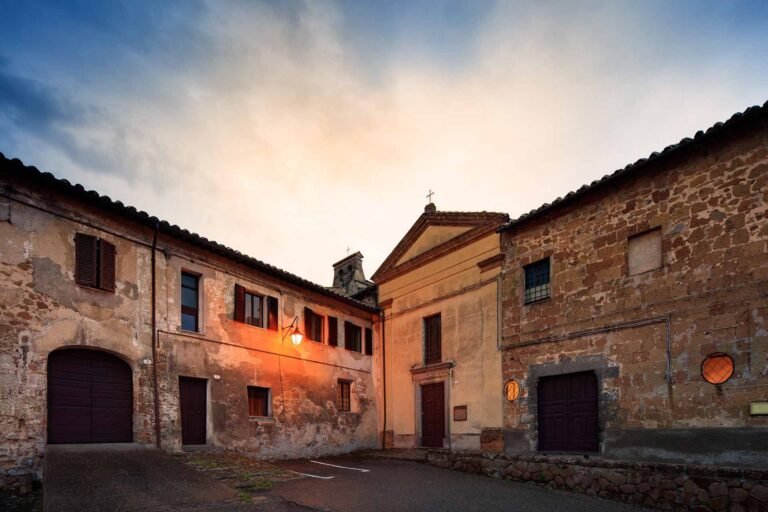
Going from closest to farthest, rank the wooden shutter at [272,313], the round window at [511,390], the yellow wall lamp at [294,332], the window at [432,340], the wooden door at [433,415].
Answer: the round window at [511,390] → the yellow wall lamp at [294,332] → the wooden shutter at [272,313] → the wooden door at [433,415] → the window at [432,340]

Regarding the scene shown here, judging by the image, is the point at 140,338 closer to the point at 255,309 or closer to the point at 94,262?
the point at 94,262

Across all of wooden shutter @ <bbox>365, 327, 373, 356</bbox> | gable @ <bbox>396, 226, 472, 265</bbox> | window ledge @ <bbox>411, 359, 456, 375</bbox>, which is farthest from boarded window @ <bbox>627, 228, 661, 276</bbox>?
wooden shutter @ <bbox>365, 327, 373, 356</bbox>

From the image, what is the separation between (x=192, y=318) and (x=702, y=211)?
12440 millimetres

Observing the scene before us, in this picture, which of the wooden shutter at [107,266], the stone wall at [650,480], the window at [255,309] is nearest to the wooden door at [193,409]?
the window at [255,309]

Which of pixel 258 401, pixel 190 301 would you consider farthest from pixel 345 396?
pixel 190 301

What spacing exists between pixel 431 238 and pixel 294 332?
619 cm

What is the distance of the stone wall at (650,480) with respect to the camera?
8961 mm

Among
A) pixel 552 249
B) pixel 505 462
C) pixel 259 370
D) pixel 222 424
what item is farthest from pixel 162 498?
pixel 552 249

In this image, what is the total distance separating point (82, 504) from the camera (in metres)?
7.94

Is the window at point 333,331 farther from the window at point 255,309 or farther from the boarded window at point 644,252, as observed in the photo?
the boarded window at point 644,252

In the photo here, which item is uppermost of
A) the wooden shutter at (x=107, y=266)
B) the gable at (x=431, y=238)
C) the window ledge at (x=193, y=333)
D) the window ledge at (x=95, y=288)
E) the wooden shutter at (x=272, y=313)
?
the gable at (x=431, y=238)

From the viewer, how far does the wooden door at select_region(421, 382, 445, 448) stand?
59.5ft

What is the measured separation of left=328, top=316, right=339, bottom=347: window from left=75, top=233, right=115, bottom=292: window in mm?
8592

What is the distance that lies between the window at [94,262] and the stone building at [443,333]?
10.4m
